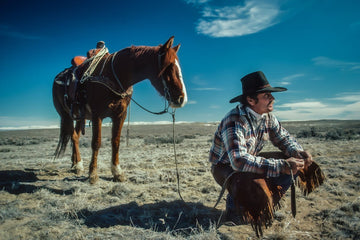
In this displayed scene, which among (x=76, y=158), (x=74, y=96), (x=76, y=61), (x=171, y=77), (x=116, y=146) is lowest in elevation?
(x=76, y=158)

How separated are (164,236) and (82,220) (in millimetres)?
1158

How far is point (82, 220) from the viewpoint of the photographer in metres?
2.75

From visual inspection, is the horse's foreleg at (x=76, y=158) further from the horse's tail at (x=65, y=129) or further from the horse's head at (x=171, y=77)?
the horse's head at (x=171, y=77)

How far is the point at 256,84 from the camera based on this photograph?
2.72 metres

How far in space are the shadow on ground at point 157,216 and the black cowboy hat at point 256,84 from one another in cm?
164

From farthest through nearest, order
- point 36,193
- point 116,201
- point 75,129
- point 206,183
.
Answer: point 75,129 < point 206,183 < point 36,193 < point 116,201

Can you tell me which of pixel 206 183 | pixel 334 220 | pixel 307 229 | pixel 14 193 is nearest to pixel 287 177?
pixel 307 229

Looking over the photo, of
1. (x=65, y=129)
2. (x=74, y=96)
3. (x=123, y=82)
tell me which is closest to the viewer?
(x=123, y=82)

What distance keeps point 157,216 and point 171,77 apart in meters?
2.19

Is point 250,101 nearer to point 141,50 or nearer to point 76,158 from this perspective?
point 141,50

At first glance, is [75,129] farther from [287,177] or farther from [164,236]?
[287,177]

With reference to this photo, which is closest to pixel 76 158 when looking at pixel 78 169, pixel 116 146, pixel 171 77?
pixel 78 169

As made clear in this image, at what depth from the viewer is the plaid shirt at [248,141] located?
2377mm

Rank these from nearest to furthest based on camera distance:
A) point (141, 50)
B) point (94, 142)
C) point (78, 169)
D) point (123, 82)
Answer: point (141, 50)
point (123, 82)
point (94, 142)
point (78, 169)
